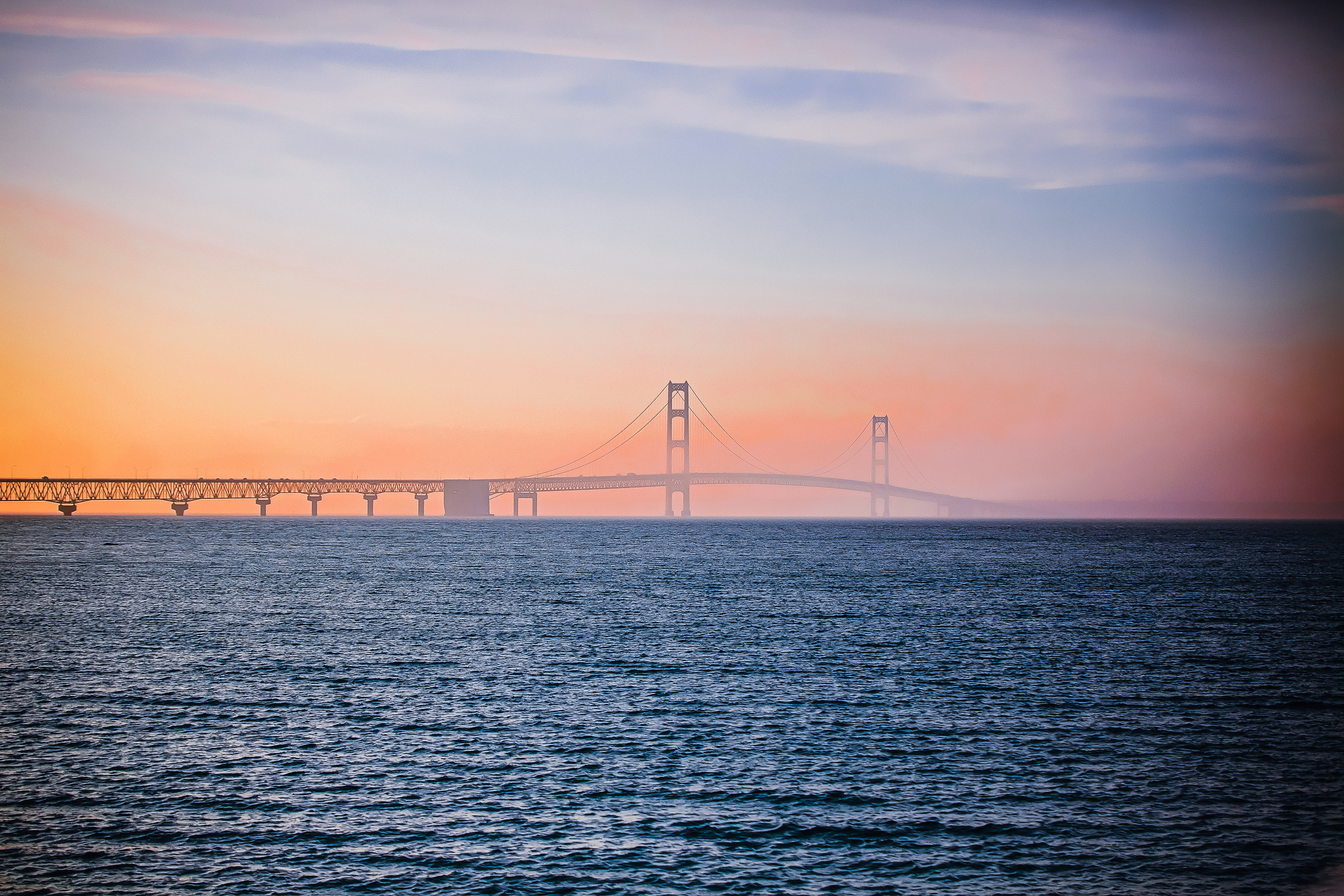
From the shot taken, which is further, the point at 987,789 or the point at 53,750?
the point at 53,750

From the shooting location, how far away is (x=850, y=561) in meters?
90.2

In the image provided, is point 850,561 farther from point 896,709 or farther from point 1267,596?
point 896,709

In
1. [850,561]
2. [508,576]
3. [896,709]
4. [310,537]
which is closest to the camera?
[896,709]

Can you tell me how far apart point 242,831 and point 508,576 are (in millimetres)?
53532

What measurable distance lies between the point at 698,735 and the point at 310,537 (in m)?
129

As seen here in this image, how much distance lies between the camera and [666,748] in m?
20.5

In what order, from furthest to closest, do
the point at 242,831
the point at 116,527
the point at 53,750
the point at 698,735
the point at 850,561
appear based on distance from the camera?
the point at 116,527
the point at 850,561
the point at 698,735
the point at 53,750
the point at 242,831

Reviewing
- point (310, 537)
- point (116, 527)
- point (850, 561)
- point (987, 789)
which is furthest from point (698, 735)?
point (116, 527)

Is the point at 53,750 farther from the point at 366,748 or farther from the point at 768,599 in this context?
the point at 768,599

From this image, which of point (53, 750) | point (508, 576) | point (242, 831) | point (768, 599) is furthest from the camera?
point (508, 576)

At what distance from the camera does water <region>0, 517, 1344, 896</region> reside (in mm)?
14453

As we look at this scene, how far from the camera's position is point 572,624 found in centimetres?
4094

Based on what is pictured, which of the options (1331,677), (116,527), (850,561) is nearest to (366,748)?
(1331,677)

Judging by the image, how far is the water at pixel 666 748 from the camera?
1445 centimetres
